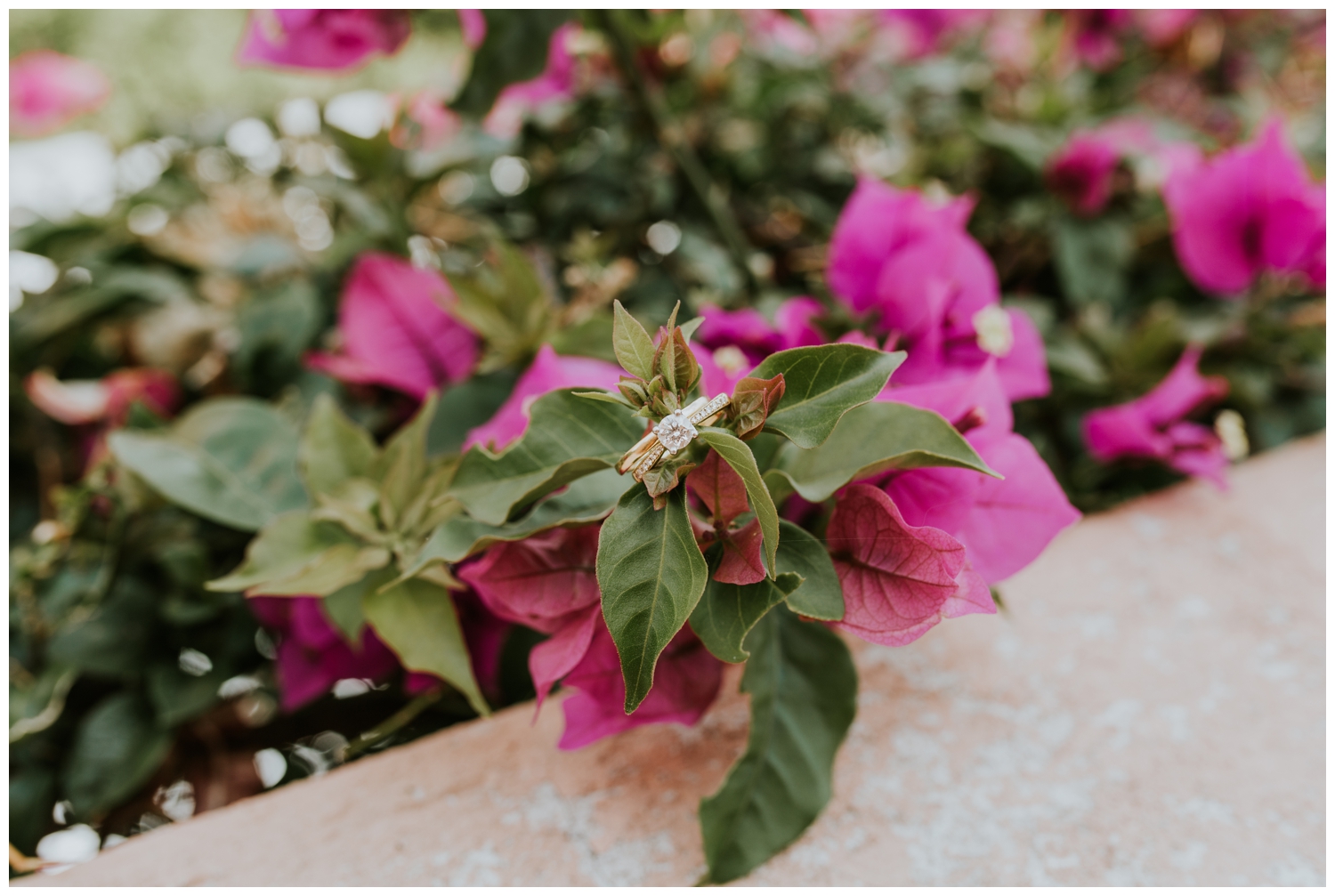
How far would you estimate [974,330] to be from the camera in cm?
40

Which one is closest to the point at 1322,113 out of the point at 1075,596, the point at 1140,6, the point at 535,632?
the point at 1140,6

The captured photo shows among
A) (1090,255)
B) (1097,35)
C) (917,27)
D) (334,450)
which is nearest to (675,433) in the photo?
(334,450)

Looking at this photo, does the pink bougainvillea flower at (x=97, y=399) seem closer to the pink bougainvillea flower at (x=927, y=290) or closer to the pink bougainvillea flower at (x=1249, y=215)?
the pink bougainvillea flower at (x=927, y=290)

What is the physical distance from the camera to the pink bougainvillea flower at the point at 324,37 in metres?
0.53

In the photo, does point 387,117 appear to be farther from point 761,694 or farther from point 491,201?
point 761,694

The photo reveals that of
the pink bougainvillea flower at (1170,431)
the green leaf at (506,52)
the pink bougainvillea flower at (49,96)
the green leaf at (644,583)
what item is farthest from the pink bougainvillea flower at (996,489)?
the pink bougainvillea flower at (49,96)

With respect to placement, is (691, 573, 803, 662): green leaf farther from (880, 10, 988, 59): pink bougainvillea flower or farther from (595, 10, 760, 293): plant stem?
(880, 10, 988, 59): pink bougainvillea flower

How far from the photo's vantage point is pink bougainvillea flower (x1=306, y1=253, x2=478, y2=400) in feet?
1.70

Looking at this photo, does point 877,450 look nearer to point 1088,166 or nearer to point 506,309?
point 506,309

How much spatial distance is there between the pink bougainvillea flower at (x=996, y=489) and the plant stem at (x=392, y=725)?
1.03 ft

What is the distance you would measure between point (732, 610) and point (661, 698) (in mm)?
96

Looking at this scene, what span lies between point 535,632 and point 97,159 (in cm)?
80

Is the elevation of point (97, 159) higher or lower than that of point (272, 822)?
higher

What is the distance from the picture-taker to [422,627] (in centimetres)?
35
